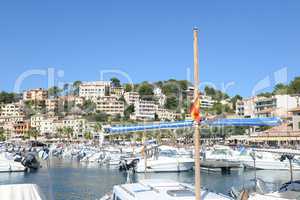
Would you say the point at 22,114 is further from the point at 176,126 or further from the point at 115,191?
the point at 115,191

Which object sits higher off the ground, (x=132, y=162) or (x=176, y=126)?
(x=176, y=126)


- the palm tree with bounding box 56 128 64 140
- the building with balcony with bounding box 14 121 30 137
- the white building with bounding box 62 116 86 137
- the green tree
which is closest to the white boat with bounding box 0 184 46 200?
the white building with bounding box 62 116 86 137

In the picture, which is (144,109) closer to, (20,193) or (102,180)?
A: (102,180)

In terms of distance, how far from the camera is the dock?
4597 cm

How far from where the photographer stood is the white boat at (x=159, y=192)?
1243cm

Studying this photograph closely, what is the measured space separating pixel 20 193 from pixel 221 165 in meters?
38.4

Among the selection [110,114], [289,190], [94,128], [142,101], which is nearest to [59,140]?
[94,128]

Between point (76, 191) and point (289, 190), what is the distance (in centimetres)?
1773

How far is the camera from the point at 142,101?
19238 centimetres

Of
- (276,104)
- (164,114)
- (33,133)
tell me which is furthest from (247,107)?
(33,133)

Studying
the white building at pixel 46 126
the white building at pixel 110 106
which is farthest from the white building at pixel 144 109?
the white building at pixel 46 126

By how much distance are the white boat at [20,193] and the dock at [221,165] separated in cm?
3740

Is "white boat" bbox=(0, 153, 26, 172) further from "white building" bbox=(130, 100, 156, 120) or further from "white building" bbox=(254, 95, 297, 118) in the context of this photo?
"white building" bbox=(130, 100, 156, 120)

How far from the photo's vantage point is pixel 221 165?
46344 millimetres
